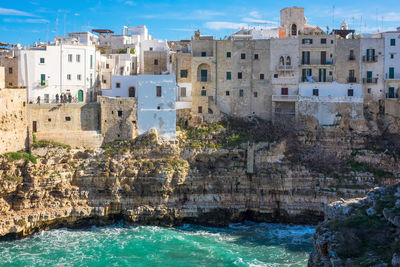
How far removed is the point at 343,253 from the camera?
17.2 meters

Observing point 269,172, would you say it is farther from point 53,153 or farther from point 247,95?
point 53,153

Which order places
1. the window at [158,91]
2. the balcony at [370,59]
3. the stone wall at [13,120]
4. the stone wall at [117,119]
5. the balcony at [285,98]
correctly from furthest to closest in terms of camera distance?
1. the balcony at [370,59]
2. the balcony at [285,98]
3. the window at [158,91]
4. the stone wall at [117,119]
5. the stone wall at [13,120]

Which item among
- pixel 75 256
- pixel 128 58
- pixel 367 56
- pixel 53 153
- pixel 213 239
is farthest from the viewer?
pixel 128 58

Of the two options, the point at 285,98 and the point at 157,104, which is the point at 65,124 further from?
the point at 285,98

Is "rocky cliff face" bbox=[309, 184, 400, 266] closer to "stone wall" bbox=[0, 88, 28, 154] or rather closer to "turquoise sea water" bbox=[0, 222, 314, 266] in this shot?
"turquoise sea water" bbox=[0, 222, 314, 266]

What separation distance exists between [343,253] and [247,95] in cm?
2729

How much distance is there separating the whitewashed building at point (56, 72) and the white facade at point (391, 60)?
2511cm

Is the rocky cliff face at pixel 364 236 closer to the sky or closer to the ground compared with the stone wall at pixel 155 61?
closer to the ground

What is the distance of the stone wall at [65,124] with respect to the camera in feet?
129

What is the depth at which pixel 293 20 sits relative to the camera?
4784cm

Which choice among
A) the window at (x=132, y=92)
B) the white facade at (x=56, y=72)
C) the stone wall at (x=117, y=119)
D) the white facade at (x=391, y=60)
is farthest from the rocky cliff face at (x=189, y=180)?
the white facade at (x=391, y=60)

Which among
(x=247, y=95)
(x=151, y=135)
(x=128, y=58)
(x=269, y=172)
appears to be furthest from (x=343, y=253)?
(x=128, y=58)

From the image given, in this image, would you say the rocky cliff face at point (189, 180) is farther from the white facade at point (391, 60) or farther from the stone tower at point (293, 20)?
the stone tower at point (293, 20)

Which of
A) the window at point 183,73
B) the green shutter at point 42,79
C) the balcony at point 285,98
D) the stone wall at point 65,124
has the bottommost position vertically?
the stone wall at point 65,124
